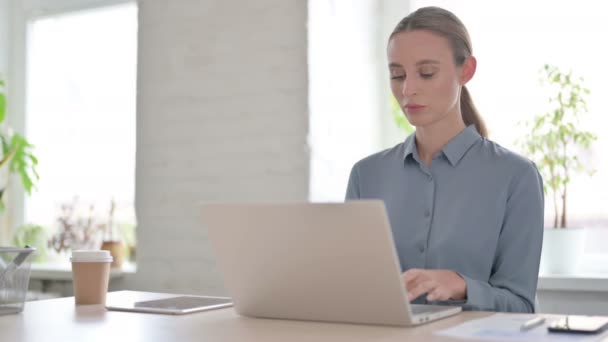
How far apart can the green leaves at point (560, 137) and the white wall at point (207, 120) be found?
2.83 ft

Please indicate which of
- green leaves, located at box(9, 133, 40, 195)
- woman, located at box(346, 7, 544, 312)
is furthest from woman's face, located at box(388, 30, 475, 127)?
green leaves, located at box(9, 133, 40, 195)

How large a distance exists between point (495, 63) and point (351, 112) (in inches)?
23.7

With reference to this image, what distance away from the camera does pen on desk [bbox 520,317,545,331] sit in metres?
1.38

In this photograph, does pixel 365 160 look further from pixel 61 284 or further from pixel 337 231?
pixel 61 284

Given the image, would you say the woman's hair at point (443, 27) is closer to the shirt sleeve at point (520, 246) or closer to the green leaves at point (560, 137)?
the shirt sleeve at point (520, 246)

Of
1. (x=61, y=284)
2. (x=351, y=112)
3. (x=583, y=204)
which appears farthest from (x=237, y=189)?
(x=583, y=204)

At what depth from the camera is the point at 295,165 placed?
3.30m

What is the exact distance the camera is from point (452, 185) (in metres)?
2.08

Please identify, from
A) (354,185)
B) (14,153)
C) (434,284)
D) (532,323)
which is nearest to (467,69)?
(354,185)

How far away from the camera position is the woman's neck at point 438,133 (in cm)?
213

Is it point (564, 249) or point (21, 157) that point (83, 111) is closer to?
point (21, 157)

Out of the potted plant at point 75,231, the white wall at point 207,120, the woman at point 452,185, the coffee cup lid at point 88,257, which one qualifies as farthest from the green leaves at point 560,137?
the potted plant at point 75,231

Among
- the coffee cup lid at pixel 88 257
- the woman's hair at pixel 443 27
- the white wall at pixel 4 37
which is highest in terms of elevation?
the white wall at pixel 4 37

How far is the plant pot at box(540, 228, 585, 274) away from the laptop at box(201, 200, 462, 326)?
1552mm
